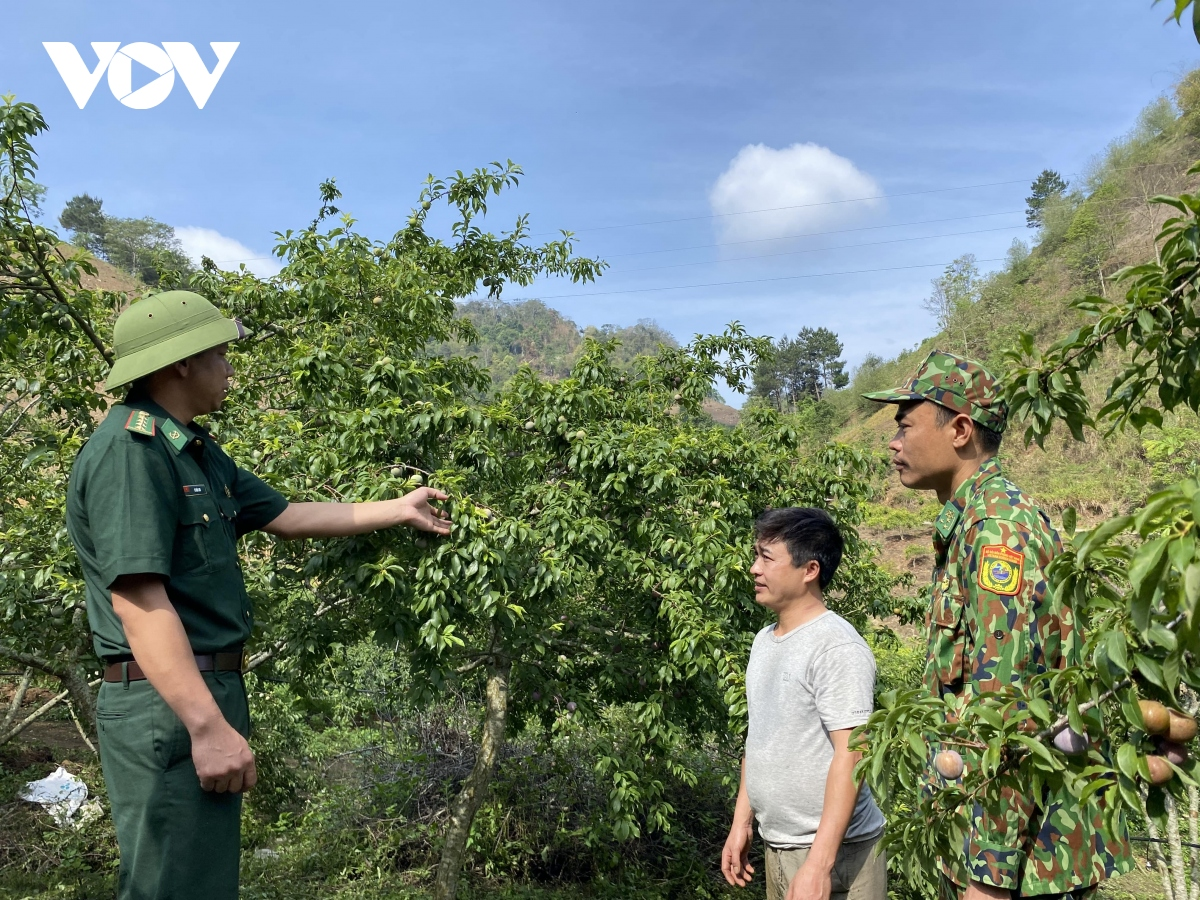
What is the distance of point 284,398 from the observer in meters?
4.40

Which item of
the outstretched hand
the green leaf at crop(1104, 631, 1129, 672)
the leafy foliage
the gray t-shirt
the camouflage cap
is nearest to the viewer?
the green leaf at crop(1104, 631, 1129, 672)

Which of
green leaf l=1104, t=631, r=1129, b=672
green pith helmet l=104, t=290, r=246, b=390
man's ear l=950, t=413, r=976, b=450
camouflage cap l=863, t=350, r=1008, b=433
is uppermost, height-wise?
green pith helmet l=104, t=290, r=246, b=390

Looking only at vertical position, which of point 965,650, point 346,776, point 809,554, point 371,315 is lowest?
point 346,776

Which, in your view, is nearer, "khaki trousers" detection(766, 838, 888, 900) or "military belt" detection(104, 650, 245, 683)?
"military belt" detection(104, 650, 245, 683)

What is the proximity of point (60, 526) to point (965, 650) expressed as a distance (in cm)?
332

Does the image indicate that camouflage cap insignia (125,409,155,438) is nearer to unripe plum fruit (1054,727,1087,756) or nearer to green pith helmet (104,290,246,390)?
green pith helmet (104,290,246,390)

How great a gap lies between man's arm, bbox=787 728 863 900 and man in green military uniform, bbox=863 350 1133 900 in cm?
24

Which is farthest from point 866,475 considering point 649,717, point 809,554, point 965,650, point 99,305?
point 99,305

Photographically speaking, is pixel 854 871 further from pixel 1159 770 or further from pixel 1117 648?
pixel 1117 648

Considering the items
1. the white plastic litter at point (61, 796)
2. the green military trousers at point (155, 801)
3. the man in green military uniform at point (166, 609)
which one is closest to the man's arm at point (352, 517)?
the man in green military uniform at point (166, 609)

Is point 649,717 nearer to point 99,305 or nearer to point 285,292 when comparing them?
point 285,292

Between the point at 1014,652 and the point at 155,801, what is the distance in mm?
1621

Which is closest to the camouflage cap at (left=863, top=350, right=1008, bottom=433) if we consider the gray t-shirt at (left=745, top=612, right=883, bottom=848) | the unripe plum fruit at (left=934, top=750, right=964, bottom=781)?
the gray t-shirt at (left=745, top=612, right=883, bottom=848)

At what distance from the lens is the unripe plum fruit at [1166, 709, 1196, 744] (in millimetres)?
920
